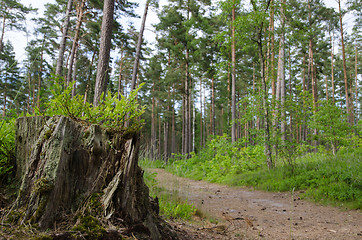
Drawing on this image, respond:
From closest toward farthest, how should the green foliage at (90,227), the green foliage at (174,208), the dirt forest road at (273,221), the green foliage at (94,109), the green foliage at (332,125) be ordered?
1. the green foliage at (90,227)
2. the green foliage at (94,109)
3. the dirt forest road at (273,221)
4. the green foliage at (174,208)
5. the green foliage at (332,125)

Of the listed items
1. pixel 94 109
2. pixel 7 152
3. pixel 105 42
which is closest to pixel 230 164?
pixel 105 42

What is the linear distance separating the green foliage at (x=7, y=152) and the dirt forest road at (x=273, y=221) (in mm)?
1904

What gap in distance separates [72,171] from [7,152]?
0.66m

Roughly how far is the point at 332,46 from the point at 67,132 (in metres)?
29.8

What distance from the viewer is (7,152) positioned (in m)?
1.86

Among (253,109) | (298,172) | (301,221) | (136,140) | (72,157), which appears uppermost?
(253,109)

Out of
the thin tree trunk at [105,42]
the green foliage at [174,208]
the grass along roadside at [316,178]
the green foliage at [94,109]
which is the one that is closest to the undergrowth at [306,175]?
the grass along roadside at [316,178]

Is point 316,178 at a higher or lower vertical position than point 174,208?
higher

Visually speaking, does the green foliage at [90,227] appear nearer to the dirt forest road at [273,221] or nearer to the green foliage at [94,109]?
the green foliage at [94,109]

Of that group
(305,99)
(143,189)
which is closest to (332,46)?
(305,99)

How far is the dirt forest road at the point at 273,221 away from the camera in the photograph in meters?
3.28

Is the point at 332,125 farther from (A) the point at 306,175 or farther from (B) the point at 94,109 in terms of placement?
(B) the point at 94,109

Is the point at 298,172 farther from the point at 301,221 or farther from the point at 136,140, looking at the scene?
the point at 136,140

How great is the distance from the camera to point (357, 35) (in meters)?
23.7
